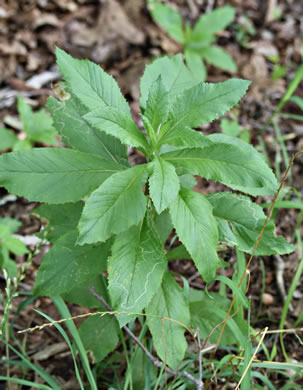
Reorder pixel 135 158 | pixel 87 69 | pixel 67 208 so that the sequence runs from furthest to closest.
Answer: pixel 135 158 → pixel 67 208 → pixel 87 69

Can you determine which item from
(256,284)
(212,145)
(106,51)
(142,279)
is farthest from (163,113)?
(106,51)

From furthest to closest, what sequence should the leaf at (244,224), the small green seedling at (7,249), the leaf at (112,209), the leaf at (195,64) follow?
1. the leaf at (195,64)
2. the small green seedling at (7,249)
3. the leaf at (244,224)
4. the leaf at (112,209)

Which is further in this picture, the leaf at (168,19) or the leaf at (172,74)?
the leaf at (168,19)

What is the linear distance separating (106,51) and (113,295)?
9.77 feet

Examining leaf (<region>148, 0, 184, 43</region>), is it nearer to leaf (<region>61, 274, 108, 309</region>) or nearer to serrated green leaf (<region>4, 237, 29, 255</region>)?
serrated green leaf (<region>4, 237, 29, 255</region>)

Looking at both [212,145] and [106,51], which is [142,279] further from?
[106,51]

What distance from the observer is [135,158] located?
3.48m

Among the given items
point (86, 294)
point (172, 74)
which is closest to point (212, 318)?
point (86, 294)

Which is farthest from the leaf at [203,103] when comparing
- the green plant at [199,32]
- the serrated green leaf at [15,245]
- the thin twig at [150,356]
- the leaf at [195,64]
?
the green plant at [199,32]

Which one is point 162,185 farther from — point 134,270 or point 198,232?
point 134,270

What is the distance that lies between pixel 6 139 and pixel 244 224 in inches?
85.9

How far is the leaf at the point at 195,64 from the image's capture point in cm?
368

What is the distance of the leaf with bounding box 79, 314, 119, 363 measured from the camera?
2.11 m

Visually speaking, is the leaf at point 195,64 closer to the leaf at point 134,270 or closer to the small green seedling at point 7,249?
the small green seedling at point 7,249
